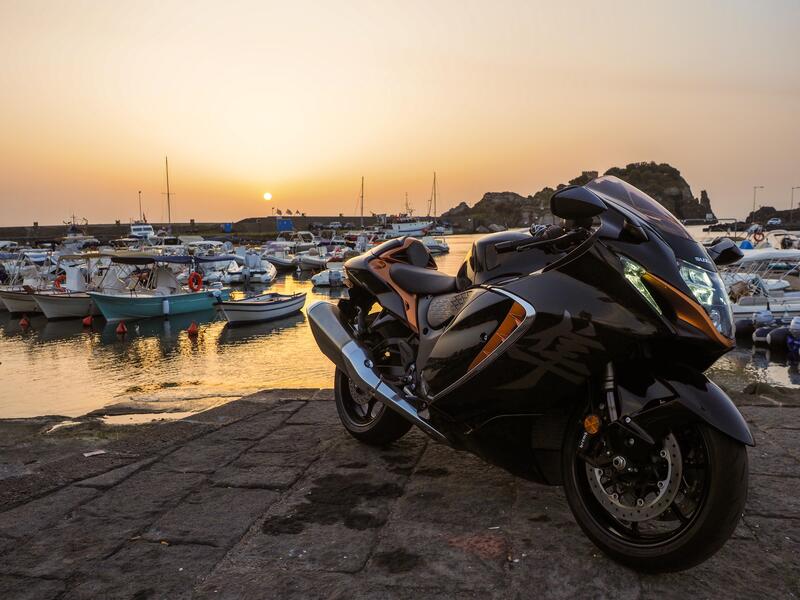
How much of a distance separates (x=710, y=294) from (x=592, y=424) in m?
0.60

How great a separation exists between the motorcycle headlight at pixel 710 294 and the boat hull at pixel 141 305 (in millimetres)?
24874

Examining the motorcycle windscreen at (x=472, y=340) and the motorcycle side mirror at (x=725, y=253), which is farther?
the motorcycle side mirror at (x=725, y=253)

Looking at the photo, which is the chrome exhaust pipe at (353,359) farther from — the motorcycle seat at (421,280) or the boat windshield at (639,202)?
the boat windshield at (639,202)

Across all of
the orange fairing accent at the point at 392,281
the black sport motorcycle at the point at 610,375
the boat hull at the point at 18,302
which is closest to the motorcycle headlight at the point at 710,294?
the black sport motorcycle at the point at 610,375

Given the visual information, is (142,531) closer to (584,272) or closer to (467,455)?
(467,455)

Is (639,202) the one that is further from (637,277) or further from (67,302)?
(67,302)

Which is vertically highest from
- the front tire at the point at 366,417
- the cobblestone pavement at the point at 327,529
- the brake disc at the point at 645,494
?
the brake disc at the point at 645,494

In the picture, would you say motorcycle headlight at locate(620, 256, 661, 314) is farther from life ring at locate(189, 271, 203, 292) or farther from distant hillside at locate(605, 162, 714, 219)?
distant hillside at locate(605, 162, 714, 219)

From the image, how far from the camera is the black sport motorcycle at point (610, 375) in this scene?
2090mm

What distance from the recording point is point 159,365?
691 inches

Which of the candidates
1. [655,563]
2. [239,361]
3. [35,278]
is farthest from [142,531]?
[35,278]

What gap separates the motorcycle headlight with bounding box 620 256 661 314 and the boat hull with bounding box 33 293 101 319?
92.1 ft

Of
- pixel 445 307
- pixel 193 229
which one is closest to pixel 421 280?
pixel 445 307

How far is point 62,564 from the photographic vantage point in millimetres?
2574
